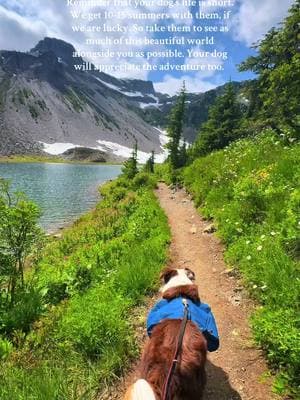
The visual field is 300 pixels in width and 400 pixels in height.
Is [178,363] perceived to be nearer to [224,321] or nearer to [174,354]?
[174,354]

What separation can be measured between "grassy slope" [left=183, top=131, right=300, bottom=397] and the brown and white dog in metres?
1.78

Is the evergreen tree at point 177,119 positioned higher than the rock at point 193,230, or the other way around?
the evergreen tree at point 177,119

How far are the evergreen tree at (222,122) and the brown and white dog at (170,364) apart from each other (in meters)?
30.2

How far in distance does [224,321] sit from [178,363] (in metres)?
3.45

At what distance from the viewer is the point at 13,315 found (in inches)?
272

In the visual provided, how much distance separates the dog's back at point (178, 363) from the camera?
3209 mm

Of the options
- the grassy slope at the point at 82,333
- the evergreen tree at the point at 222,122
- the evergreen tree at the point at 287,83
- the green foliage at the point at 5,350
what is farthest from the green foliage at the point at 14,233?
the evergreen tree at the point at 222,122

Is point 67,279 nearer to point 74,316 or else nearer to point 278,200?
point 74,316

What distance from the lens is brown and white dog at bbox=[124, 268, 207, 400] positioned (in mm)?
3098

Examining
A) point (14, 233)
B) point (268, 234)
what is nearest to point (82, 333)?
point (14, 233)

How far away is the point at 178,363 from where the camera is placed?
10.8 ft

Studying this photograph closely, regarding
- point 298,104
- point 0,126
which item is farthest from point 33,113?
point 298,104

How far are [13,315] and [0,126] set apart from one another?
555 ft

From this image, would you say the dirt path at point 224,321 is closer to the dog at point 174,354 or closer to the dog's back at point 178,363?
the dog at point 174,354
